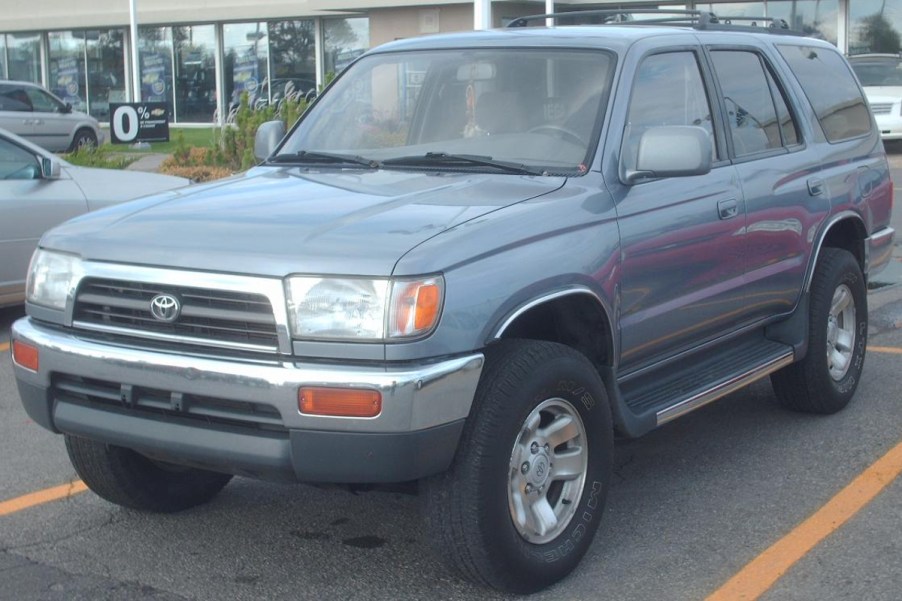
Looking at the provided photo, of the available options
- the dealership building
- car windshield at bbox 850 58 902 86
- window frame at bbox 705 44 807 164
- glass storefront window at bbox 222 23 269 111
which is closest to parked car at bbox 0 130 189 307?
window frame at bbox 705 44 807 164

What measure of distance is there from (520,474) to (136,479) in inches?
63.8

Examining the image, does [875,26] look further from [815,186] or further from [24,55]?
[24,55]

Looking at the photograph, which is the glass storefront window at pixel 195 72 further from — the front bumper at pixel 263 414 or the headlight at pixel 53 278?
the front bumper at pixel 263 414

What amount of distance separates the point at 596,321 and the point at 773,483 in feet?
4.51

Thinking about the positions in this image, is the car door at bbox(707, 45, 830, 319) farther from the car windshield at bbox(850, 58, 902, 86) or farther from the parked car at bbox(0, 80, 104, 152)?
the parked car at bbox(0, 80, 104, 152)

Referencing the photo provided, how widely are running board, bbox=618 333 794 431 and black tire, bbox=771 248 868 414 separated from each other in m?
0.34

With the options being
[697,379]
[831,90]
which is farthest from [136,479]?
[831,90]

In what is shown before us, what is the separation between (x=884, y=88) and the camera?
23.3m

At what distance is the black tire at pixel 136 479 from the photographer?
4.75 metres

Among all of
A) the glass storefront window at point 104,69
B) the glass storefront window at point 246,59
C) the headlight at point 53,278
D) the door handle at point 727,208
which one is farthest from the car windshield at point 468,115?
the glass storefront window at point 104,69

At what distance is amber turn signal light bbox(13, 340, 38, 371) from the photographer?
14.0 feet

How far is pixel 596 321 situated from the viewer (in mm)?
4625

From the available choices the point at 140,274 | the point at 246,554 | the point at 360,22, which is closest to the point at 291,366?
the point at 140,274

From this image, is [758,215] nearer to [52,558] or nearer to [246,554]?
[246,554]
